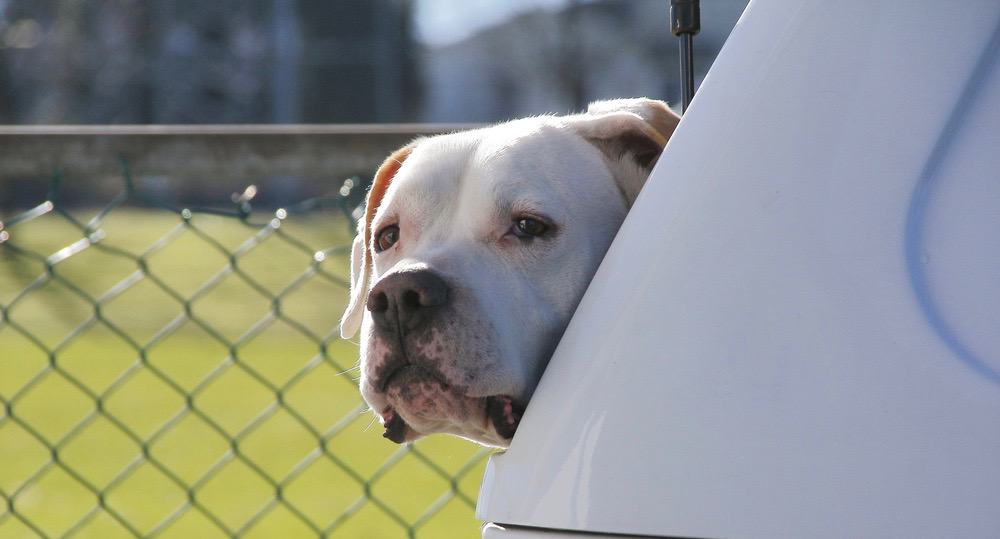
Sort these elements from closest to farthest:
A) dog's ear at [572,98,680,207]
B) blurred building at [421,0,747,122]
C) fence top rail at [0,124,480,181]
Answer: dog's ear at [572,98,680,207] → fence top rail at [0,124,480,181] → blurred building at [421,0,747,122]

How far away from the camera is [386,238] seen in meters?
1.86

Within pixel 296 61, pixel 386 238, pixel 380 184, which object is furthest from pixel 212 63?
pixel 386 238

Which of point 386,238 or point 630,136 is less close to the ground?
point 630,136

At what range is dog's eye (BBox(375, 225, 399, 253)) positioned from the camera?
1.84 metres

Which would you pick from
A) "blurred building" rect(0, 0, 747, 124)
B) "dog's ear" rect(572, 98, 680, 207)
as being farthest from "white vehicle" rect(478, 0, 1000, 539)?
"blurred building" rect(0, 0, 747, 124)

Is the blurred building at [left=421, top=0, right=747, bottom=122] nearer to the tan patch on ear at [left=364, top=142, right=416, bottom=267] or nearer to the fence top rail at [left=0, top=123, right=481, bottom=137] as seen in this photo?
the fence top rail at [left=0, top=123, right=481, bottom=137]

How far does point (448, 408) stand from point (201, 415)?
71.2 inches

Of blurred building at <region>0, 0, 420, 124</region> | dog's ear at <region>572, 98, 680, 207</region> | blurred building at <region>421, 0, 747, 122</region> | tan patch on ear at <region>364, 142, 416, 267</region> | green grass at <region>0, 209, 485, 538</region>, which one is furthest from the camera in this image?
blurred building at <region>0, 0, 420, 124</region>

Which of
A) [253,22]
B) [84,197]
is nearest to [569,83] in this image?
[253,22]

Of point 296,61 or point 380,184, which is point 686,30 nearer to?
point 380,184

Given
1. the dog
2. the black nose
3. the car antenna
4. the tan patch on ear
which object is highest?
the car antenna

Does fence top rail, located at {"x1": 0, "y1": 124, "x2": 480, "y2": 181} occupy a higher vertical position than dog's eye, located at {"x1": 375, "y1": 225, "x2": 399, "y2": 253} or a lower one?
lower

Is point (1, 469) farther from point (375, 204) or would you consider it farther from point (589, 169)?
point (589, 169)

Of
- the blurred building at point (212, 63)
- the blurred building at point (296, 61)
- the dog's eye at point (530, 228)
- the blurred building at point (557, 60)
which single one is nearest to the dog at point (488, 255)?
the dog's eye at point (530, 228)
